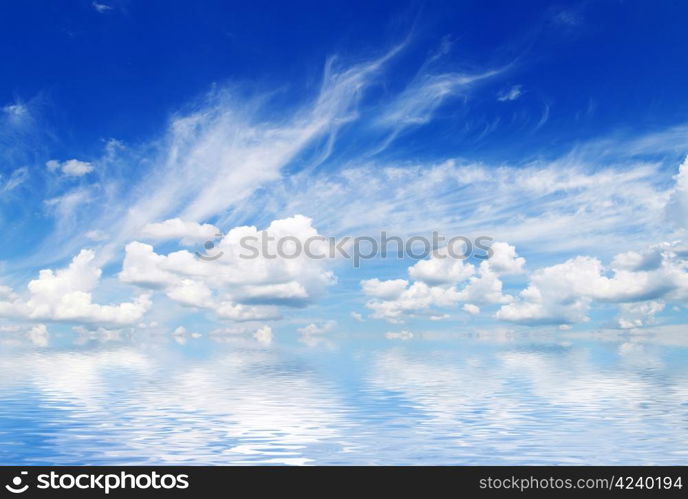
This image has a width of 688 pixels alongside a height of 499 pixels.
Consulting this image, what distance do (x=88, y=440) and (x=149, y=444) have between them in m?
5.21

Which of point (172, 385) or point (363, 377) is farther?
point (363, 377)

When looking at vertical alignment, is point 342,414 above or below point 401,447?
above

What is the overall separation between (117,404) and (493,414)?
39.6 m

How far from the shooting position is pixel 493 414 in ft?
172

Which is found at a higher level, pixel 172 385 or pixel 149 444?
pixel 172 385

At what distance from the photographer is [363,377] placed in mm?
94500

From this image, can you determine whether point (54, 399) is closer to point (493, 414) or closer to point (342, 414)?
point (342, 414)

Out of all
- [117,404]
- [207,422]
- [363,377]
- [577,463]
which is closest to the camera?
[577,463]
